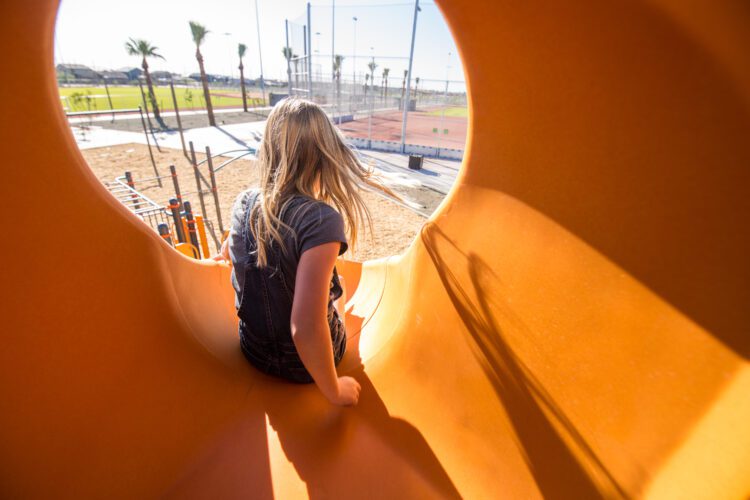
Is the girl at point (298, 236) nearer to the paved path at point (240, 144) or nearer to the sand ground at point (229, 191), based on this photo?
the sand ground at point (229, 191)

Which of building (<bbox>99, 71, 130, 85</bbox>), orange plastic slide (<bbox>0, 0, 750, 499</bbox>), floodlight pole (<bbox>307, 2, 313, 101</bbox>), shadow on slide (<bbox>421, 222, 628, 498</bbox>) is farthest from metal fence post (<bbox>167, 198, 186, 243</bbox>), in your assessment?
building (<bbox>99, 71, 130, 85</bbox>)

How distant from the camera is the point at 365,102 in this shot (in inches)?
733

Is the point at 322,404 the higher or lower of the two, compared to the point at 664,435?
lower

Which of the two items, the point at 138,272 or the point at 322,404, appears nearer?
the point at 138,272

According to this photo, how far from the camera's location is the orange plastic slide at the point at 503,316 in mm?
1117

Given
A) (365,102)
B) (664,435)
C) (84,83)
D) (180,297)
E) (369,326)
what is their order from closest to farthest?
(664,435) < (180,297) < (369,326) < (365,102) < (84,83)

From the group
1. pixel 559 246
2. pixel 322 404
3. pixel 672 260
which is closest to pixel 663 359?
pixel 672 260

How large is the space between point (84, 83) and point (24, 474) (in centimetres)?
6676

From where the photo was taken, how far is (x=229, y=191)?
1024 centimetres

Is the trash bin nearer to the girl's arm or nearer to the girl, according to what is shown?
the girl

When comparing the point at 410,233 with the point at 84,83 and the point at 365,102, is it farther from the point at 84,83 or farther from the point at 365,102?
the point at 84,83

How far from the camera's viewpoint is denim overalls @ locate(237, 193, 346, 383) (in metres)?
1.63

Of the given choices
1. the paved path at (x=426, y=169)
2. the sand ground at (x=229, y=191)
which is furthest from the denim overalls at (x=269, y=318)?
the paved path at (x=426, y=169)

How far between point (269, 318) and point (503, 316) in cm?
120
